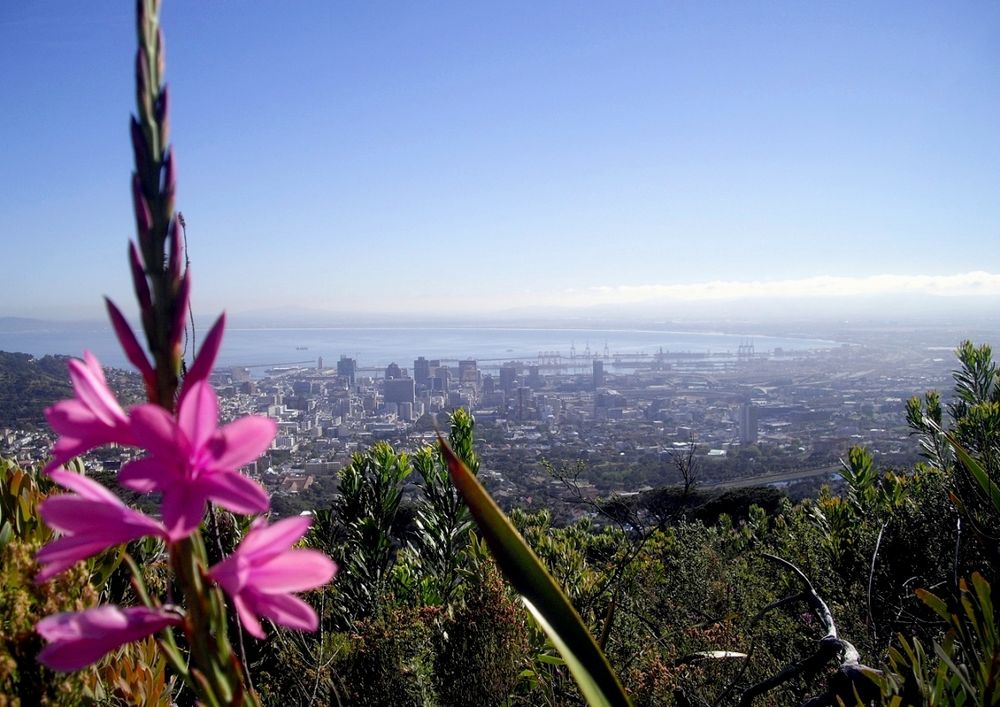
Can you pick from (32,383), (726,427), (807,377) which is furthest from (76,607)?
(807,377)

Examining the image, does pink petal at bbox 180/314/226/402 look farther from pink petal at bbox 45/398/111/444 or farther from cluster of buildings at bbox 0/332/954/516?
cluster of buildings at bbox 0/332/954/516

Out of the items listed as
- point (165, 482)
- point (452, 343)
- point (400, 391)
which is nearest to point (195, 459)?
point (165, 482)

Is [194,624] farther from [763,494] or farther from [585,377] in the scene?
[585,377]

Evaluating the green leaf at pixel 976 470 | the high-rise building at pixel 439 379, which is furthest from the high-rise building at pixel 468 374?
the green leaf at pixel 976 470

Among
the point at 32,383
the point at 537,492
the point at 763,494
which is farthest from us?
the point at 763,494

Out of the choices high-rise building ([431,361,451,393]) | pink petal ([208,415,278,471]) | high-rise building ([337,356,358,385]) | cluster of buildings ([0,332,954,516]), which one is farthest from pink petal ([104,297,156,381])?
high-rise building ([337,356,358,385])
